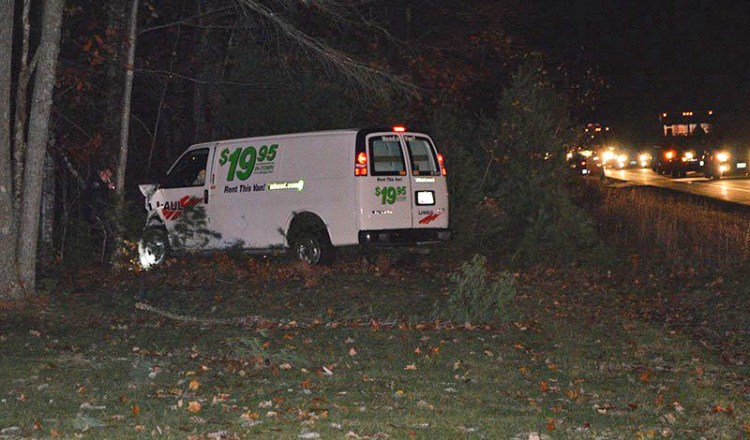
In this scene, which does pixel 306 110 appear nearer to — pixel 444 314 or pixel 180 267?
pixel 180 267

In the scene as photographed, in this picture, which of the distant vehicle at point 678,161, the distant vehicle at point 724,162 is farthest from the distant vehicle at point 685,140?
the distant vehicle at point 724,162

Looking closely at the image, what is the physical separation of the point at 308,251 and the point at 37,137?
451 cm

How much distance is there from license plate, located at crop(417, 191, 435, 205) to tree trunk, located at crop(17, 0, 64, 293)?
5.39 m

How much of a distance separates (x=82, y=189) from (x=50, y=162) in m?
2.27

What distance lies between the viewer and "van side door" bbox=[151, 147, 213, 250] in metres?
17.7

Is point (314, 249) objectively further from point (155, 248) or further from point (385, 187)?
point (155, 248)

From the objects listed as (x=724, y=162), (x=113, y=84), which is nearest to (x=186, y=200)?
(x=113, y=84)

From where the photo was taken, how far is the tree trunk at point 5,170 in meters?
13.8

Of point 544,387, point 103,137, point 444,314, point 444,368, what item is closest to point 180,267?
point 103,137

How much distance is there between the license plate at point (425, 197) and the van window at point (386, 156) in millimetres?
440

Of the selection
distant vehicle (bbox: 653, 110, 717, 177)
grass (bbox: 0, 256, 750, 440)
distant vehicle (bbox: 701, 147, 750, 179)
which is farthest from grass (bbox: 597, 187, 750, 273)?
distant vehicle (bbox: 653, 110, 717, 177)

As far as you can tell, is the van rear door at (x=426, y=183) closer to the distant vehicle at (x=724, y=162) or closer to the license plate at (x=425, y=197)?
the license plate at (x=425, y=197)

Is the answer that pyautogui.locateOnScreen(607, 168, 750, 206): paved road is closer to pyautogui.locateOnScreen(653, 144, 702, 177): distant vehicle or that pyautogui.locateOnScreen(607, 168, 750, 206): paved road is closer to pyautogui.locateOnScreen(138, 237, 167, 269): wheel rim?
pyautogui.locateOnScreen(653, 144, 702, 177): distant vehicle

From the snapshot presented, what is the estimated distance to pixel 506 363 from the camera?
10.5 m
